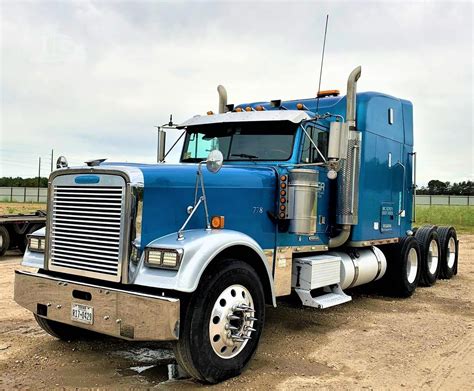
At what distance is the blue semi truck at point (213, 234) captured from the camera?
4.34 m

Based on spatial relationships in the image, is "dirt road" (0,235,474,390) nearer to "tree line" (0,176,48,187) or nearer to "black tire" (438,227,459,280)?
"black tire" (438,227,459,280)

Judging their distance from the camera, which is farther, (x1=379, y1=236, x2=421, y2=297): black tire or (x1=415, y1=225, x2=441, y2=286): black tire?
(x1=415, y1=225, x2=441, y2=286): black tire

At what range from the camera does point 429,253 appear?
414 inches

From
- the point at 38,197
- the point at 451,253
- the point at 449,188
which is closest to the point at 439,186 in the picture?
the point at 449,188

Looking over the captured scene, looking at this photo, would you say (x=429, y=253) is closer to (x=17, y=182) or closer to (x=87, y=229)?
(x=87, y=229)

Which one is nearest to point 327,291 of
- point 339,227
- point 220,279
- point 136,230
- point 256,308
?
point 339,227

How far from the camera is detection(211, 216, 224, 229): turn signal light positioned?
5.05m

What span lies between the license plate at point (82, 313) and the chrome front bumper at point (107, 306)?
29 mm

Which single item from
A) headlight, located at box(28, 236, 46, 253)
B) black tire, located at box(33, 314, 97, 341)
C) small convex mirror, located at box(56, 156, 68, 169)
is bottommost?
black tire, located at box(33, 314, 97, 341)

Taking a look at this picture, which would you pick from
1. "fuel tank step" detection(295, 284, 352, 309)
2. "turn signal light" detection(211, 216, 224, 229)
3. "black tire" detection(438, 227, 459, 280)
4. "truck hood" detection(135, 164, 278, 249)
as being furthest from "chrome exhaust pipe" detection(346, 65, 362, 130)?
"black tire" detection(438, 227, 459, 280)

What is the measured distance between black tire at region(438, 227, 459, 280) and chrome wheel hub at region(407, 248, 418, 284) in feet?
5.88

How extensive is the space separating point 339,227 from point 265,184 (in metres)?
1.81

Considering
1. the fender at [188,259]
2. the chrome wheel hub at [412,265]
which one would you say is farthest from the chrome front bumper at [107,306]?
the chrome wheel hub at [412,265]

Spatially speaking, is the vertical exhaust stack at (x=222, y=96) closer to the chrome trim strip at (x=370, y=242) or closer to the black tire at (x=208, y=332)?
the chrome trim strip at (x=370, y=242)
